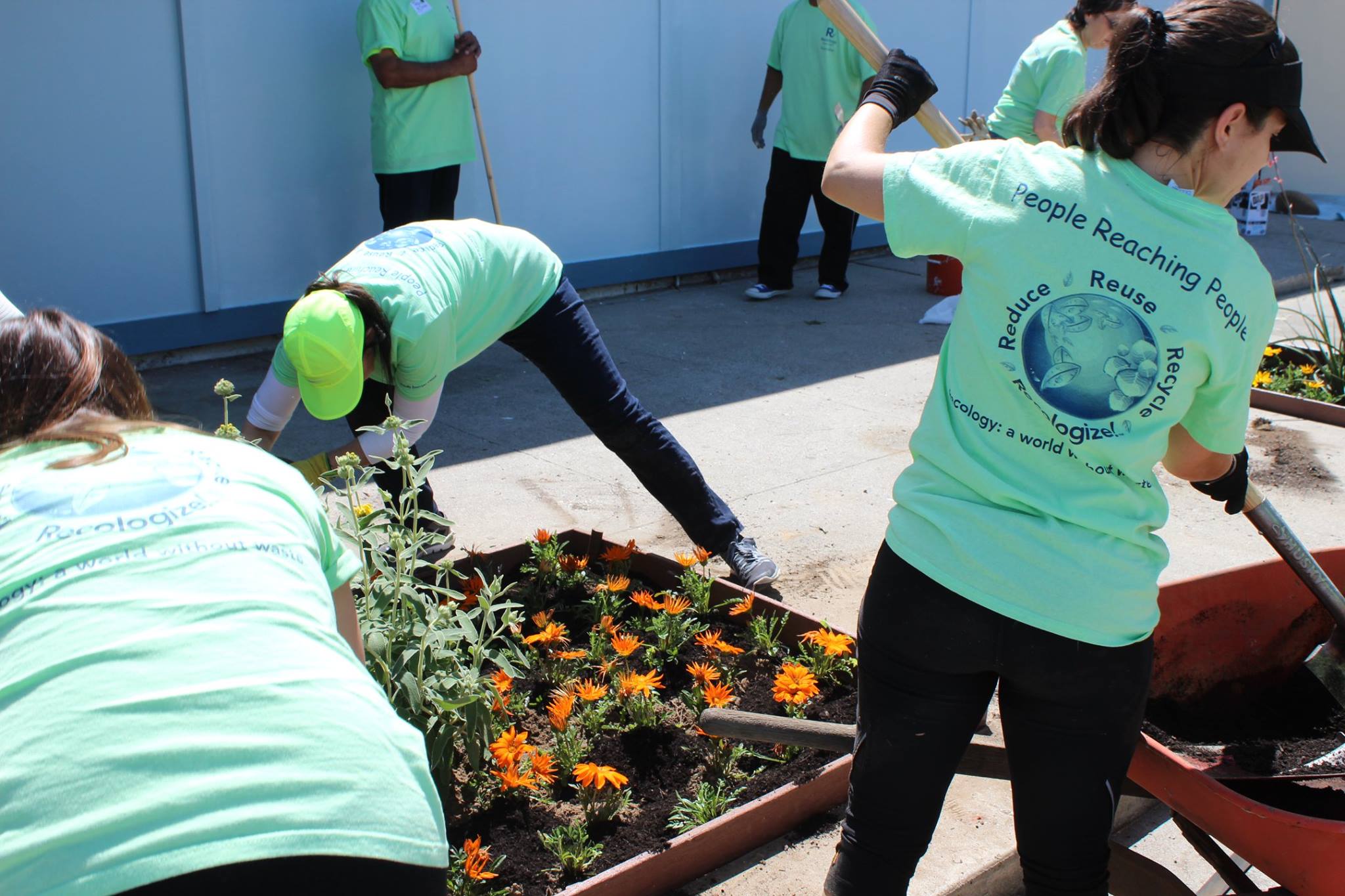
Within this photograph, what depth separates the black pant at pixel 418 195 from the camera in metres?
6.51

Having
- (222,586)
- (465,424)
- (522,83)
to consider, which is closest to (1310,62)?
(522,83)

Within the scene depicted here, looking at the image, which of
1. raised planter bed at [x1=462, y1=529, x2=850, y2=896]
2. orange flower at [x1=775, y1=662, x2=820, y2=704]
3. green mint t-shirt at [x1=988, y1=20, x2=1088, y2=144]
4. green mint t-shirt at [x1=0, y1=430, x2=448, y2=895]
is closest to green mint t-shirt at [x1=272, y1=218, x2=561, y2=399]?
orange flower at [x1=775, y1=662, x2=820, y2=704]

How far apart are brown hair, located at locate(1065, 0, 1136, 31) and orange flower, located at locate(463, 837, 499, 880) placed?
4.59 meters

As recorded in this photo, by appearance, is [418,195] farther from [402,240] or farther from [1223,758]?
[1223,758]

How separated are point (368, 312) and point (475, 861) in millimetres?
1324

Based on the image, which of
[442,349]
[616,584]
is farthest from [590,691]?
[442,349]

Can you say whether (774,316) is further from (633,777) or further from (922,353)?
(633,777)

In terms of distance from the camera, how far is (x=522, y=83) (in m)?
7.48

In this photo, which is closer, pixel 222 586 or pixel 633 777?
pixel 222 586

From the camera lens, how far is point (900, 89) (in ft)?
6.79

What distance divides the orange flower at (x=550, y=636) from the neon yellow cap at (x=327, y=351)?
73 cm

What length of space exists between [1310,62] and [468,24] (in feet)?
32.4

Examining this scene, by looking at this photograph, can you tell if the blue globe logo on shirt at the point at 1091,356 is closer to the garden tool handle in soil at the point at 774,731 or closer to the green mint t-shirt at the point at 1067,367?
the green mint t-shirt at the point at 1067,367

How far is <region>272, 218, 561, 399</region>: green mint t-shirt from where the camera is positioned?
9.89ft
